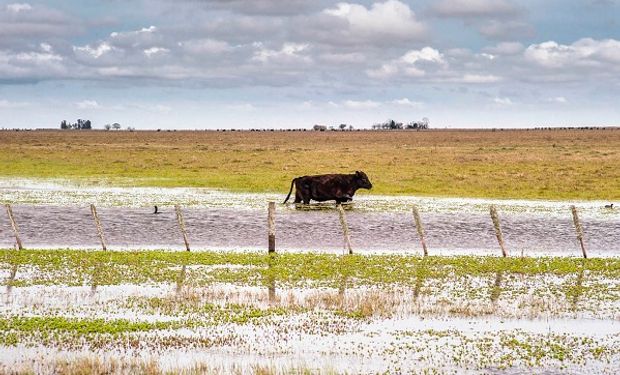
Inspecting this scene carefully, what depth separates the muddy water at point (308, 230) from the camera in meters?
27.8

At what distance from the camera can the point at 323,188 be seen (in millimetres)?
41031

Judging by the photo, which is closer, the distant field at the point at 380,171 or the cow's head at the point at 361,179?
the cow's head at the point at 361,179

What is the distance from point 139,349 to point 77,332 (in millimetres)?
1766

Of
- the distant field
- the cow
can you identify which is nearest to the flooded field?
the cow

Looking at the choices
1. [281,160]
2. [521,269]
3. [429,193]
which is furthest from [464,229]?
[281,160]

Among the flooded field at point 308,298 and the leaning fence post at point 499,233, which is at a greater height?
the leaning fence post at point 499,233

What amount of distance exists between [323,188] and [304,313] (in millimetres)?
24258

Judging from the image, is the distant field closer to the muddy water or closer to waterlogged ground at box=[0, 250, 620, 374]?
the muddy water

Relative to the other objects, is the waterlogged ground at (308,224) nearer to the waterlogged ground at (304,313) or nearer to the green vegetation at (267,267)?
the green vegetation at (267,267)

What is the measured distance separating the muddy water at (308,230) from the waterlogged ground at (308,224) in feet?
0.12

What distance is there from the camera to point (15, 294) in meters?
18.7

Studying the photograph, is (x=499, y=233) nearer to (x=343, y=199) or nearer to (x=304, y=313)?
(x=304, y=313)

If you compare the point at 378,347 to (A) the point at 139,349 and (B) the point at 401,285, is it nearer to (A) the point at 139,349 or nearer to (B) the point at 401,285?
(A) the point at 139,349

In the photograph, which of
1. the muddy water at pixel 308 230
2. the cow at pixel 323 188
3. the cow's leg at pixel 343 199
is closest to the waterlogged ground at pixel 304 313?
the muddy water at pixel 308 230
